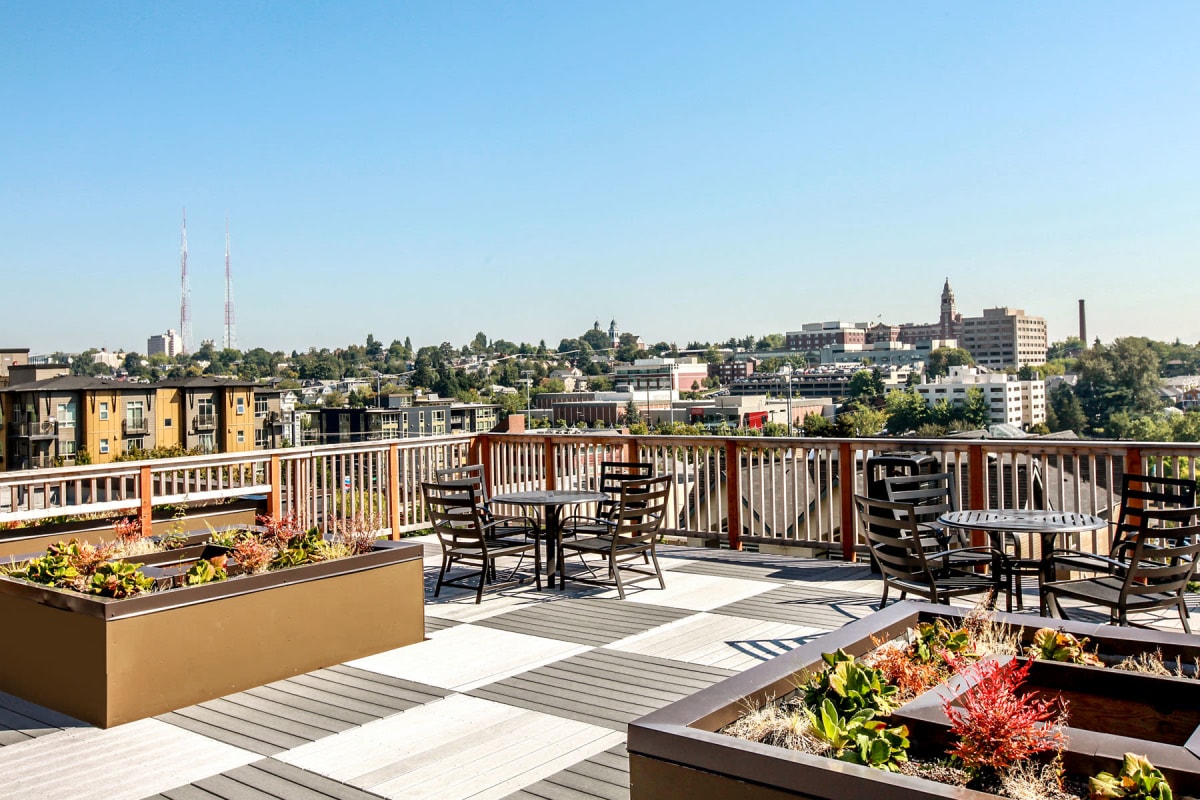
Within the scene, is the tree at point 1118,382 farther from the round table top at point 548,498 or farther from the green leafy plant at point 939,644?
the green leafy plant at point 939,644

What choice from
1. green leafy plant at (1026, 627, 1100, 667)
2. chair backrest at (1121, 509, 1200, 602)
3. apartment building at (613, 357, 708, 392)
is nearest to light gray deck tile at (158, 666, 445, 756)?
green leafy plant at (1026, 627, 1100, 667)

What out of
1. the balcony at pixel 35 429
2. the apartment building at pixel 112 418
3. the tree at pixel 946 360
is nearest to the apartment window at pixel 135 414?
the apartment building at pixel 112 418

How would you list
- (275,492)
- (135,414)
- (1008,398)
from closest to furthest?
(275,492)
(135,414)
(1008,398)

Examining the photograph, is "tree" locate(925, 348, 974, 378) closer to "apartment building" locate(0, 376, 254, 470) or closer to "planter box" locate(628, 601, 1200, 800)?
"apartment building" locate(0, 376, 254, 470)

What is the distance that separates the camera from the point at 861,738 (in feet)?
7.53

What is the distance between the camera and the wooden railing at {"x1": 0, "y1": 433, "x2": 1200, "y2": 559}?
6.81 meters

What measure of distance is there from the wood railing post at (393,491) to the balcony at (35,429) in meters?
48.6

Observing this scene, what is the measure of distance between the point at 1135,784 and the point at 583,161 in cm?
4928

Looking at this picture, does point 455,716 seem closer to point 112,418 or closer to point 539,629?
point 539,629

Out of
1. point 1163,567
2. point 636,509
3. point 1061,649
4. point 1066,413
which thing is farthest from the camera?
point 1066,413

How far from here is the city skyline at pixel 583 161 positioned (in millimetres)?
21625

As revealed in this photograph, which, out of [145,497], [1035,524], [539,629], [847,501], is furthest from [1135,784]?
[145,497]

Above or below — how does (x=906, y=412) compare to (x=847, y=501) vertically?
below

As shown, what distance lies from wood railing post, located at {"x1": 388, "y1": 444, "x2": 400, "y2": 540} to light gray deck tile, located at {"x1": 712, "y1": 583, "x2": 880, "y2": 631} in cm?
408
